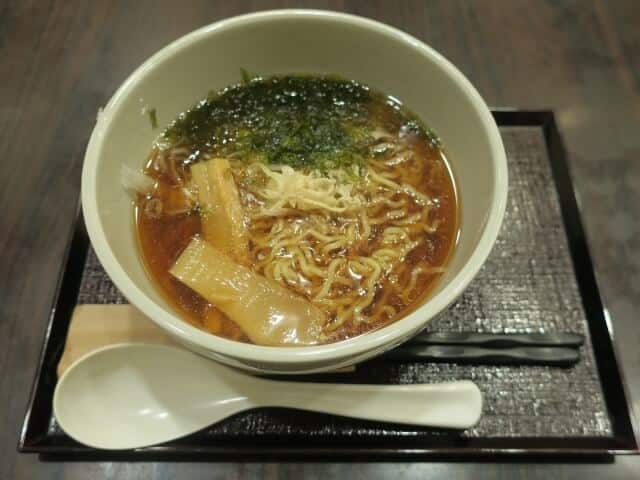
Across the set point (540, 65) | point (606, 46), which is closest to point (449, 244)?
point (540, 65)

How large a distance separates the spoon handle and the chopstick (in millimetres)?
83

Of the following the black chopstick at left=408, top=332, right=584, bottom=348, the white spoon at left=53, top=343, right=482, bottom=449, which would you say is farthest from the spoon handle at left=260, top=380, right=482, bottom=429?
the black chopstick at left=408, top=332, right=584, bottom=348

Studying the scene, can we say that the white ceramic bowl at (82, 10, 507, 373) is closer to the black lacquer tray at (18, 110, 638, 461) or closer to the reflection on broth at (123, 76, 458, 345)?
the reflection on broth at (123, 76, 458, 345)

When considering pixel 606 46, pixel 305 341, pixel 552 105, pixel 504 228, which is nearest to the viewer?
pixel 305 341

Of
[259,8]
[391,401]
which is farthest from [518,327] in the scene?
[259,8]

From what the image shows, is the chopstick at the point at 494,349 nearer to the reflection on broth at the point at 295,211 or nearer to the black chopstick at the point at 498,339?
the black chopstick at the point at 498,339

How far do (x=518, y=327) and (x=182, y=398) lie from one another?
2.78ft

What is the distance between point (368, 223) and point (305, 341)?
361 mm

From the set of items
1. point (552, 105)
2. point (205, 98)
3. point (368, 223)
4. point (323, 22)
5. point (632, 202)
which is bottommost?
point (632, 202)

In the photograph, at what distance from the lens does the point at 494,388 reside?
1247 mm

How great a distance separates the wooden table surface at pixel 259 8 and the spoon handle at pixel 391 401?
15cm

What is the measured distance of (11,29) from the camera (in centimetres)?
212

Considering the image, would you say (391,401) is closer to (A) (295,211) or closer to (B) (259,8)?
(A) (295,211)

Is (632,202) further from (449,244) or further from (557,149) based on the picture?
(449,244)
